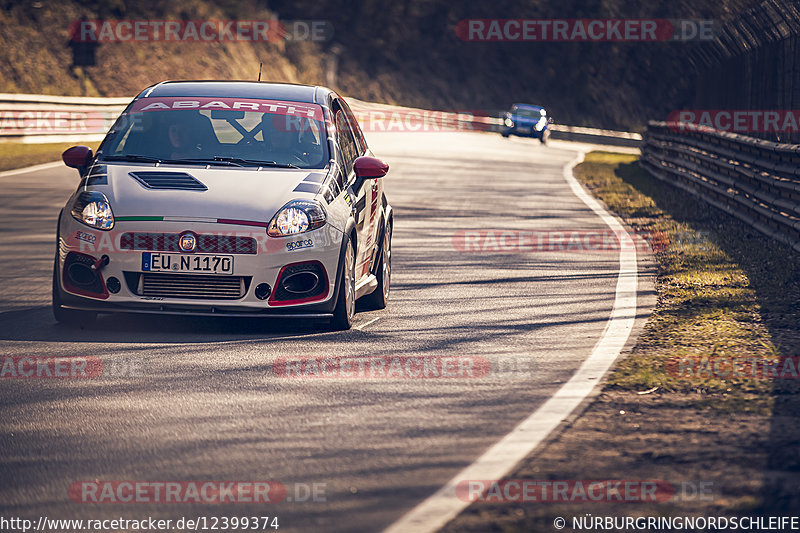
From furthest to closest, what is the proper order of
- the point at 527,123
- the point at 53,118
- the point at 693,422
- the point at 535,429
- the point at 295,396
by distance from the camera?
the point at 527,123
the point at 53,118
the point at 295,396
the point at 693,422
the point at 535,429

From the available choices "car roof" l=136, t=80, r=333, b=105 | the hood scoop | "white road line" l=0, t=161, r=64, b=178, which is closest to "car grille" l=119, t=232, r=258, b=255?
the hood scoop

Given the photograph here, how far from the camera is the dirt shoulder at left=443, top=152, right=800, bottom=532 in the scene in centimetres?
458

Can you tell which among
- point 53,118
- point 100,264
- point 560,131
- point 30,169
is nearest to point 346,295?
point 100,264

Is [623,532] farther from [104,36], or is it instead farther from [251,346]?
[104,36]

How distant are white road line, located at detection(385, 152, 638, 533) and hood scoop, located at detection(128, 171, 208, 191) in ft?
9.36

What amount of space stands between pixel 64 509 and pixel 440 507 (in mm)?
1358

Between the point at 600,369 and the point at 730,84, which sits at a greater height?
the point at 730,84

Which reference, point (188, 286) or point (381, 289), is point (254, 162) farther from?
point (381, 289)

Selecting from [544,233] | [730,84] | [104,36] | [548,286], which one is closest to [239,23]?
[104,36]

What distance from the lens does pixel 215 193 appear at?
829cm

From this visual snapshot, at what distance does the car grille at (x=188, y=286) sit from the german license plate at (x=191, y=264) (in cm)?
4

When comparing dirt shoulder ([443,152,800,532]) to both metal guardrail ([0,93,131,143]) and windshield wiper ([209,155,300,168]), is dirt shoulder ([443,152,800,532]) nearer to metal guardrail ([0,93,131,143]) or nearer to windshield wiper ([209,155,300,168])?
windshield wiper ([209,155,300,168])

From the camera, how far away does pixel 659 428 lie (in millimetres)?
5762

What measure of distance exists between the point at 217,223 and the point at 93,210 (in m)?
0.88
